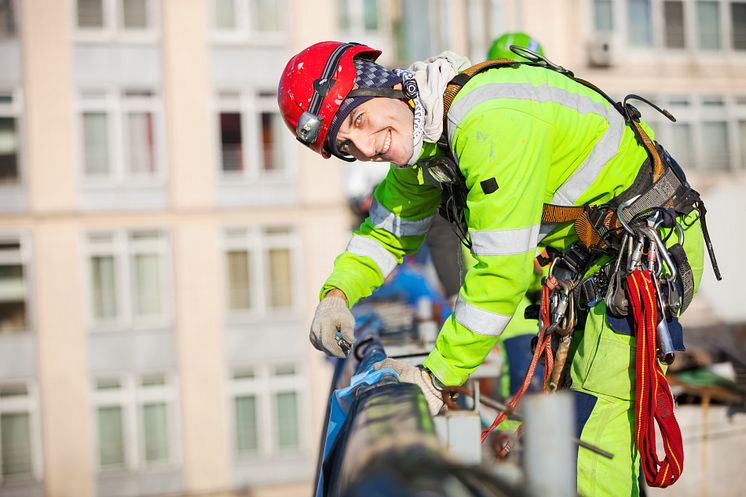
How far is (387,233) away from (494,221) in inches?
36.6

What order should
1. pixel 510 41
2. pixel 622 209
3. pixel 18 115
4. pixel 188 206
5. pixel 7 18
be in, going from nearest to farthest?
pixel 622 209, pixel 510 41, pixel 18 115, pixel 7 18, pixel 188 206

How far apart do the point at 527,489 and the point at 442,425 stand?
0.69 m

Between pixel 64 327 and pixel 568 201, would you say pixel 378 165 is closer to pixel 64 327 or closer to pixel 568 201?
pixel 64 327

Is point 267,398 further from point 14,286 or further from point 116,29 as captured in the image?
point 116,29

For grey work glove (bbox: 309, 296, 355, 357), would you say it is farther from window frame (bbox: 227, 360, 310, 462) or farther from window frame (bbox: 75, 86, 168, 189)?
window frame (bbox: 227, 360, 310, 462)

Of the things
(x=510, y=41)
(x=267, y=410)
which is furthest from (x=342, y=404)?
(x=267, y=410)

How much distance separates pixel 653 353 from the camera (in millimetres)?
2758

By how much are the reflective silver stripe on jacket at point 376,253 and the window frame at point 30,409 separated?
2042 cm

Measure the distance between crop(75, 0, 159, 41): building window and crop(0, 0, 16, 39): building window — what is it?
1407mm

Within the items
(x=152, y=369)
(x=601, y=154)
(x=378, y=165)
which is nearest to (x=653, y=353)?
(x=601, y=154)

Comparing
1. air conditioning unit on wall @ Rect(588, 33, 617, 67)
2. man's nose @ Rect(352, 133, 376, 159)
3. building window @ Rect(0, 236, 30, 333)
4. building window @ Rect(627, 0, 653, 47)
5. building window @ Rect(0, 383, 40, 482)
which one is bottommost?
building window @ Rect(0, 383, 40, 482)

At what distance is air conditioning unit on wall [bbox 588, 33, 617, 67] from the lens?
2227 cm

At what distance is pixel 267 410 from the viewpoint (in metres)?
23.5

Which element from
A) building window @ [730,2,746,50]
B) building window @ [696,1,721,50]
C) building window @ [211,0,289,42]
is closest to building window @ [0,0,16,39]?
building window @ [211,0,289,42]
